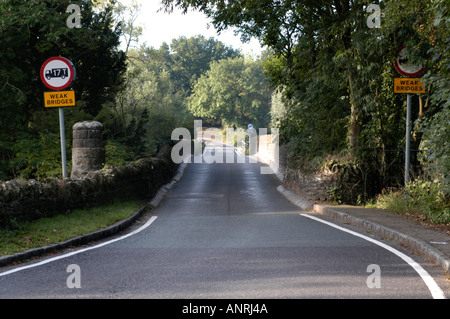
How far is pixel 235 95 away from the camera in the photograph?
8388 cm

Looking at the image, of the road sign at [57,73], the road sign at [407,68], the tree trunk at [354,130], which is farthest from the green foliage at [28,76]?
the road sign at [407,68]

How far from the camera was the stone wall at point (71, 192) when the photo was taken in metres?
9.35

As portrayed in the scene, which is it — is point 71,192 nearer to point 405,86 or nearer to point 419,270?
point 419,270

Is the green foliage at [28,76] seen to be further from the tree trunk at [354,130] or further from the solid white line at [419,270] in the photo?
the solid white line at [419,270]

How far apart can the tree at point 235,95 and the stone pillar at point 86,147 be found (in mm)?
67510

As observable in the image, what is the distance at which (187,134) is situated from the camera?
1604 inches

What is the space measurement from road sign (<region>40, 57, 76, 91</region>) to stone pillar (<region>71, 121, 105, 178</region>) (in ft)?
10.6

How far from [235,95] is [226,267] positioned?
78226 mm

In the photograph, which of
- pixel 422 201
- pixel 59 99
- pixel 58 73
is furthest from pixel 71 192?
pixel 422 201

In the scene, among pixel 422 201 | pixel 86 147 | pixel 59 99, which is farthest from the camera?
pixel 86 147

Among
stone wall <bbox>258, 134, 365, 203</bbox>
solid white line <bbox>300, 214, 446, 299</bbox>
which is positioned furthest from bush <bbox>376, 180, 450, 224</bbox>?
solid white line <bbox>300, 214, 446, 299</bbox>

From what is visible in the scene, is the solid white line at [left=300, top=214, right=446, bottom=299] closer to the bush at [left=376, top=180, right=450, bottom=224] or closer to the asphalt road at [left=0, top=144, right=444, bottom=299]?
the asphalt road at [left=0, top=144, right=444, bottom=299]

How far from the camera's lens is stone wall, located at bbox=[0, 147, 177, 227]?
368 inches
